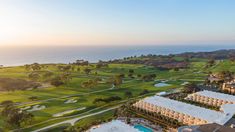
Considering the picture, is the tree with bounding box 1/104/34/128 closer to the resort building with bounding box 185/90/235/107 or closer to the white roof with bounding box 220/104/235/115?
the white roof with bounding box 220/104/235/115

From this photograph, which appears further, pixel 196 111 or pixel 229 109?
pixel 229 109

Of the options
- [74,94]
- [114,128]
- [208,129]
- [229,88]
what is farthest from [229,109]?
[74,94]

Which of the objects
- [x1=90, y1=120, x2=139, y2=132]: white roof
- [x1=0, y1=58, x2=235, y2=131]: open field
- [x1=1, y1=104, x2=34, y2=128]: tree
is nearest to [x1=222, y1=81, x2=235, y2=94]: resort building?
[x1=0, y1=58, x2=235, y2=131]: open field

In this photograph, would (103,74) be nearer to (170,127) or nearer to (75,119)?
(75,119)

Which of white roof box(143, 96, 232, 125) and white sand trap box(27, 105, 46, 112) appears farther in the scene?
white sand trap box(27, 105, 46, 112)

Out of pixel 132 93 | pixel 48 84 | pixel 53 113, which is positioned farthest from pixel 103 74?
pixel 53 113

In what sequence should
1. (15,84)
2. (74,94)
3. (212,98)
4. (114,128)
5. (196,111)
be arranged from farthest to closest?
1. (15,84)
2. (74,94)
3. (212,98)
4. (196,111)
5. (114,128)

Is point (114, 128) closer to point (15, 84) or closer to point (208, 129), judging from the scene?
point (208, 129)

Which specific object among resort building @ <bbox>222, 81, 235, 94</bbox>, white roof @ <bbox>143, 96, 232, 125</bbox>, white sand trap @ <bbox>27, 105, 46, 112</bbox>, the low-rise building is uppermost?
the low-rise building
